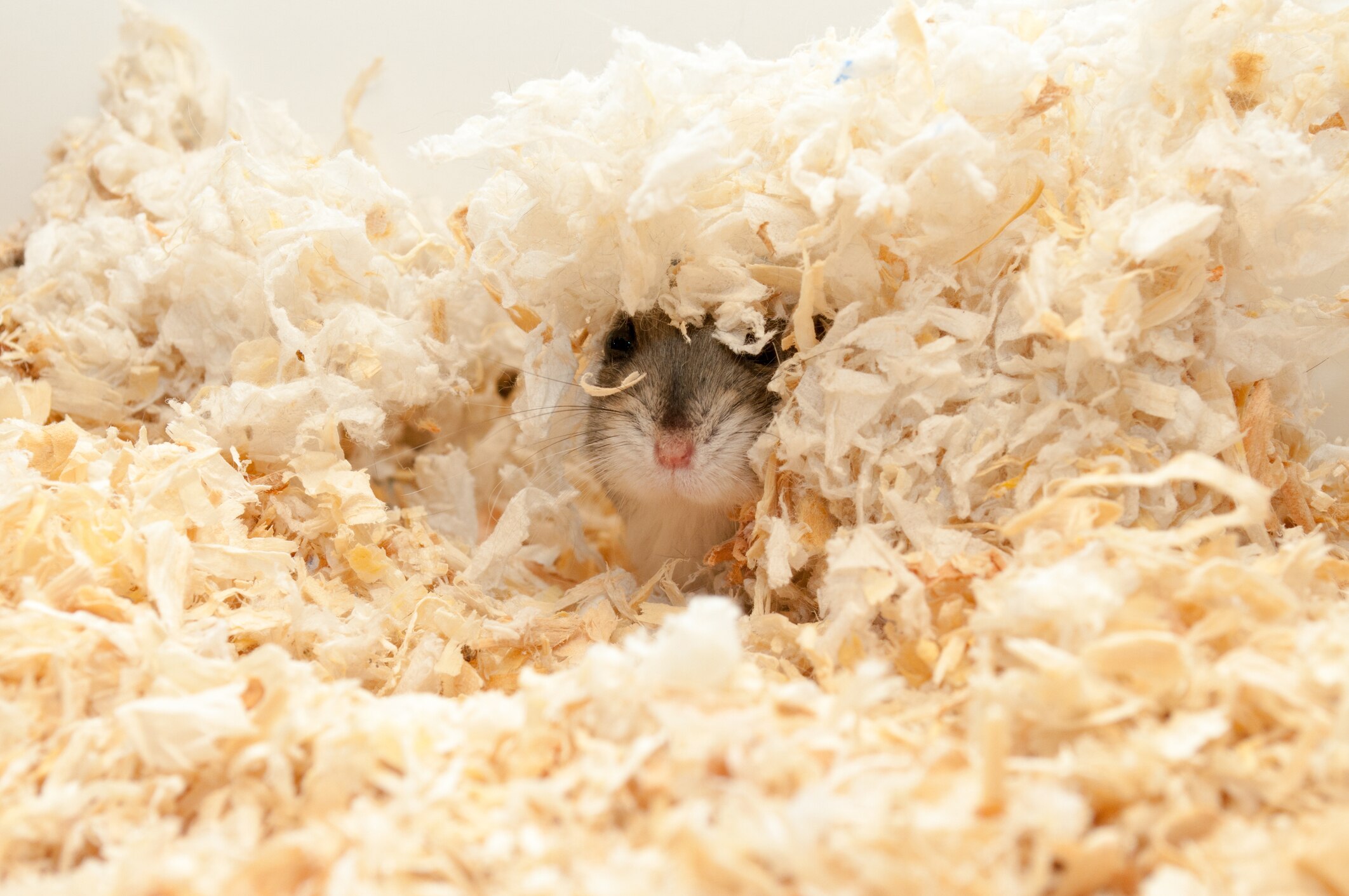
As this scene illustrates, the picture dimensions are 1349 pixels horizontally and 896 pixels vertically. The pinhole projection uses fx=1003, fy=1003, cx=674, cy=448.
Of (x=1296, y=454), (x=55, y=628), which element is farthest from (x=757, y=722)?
(x=1296, y=454)

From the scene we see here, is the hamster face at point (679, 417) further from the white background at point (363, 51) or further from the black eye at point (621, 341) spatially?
the white background at point (363, 51)

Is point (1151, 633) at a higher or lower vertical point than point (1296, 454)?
higher

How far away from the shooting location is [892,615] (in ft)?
3.52

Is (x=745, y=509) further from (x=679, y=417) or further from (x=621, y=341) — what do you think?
(x=621, y=341)

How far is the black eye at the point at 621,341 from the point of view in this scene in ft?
5.24

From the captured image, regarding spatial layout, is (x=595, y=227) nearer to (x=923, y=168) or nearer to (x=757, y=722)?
(x=923, y=168)

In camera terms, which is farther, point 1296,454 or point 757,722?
point 1296,454

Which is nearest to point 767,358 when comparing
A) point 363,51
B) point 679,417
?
point 679,417

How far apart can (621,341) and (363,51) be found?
35.4 inches

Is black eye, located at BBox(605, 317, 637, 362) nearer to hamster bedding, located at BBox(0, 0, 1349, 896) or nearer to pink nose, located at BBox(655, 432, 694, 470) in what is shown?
hamster bedding, located at BBox(0, 0, 1349, 896)

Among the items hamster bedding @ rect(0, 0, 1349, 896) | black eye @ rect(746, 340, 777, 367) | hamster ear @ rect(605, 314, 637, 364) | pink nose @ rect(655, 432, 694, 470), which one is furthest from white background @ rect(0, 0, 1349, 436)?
pink nose @ rect(655, 432, 694, 470)

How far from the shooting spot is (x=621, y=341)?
1.61 m

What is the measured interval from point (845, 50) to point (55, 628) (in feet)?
3.93

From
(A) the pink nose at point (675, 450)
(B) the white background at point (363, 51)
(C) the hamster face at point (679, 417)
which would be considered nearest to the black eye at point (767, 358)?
(C) the hamster face at point (679, 417)
